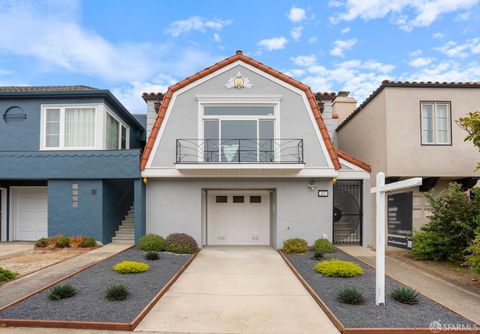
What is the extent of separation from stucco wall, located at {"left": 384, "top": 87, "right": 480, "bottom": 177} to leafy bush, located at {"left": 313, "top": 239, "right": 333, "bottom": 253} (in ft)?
10.5

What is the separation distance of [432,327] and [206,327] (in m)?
3.60

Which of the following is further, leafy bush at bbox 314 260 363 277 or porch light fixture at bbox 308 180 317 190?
porch light fixture at bbox 308 180 317 190

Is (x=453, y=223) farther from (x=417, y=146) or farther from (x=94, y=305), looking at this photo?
(x=94, y=305)

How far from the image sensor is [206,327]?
537 cm

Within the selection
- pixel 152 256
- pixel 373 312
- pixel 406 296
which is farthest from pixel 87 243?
pixel 406 296

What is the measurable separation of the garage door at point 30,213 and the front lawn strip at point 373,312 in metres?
11.1

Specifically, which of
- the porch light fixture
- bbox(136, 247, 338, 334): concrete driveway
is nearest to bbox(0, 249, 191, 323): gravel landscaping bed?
bbox(136, 247, 338, 334): concrete driveway

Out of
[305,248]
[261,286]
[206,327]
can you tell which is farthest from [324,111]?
[206,327]

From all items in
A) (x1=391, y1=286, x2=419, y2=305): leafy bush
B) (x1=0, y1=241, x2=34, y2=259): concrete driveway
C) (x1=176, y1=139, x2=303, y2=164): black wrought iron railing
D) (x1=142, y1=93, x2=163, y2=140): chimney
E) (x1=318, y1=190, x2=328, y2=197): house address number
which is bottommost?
(x1=0, y1=241, x2=34, y2=259): concrete driveway

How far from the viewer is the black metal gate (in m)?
13.0

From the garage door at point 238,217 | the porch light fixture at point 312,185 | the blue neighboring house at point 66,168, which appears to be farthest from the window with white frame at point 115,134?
the porch light fixture at point 312,185

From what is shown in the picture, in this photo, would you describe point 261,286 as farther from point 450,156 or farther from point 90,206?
point 450,156

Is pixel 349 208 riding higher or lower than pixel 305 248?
higher

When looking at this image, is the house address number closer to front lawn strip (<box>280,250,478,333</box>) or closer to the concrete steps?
front lawn strip (<box>280,250,478,333</box>)
